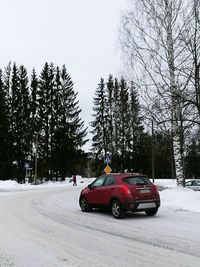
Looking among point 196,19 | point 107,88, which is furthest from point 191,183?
point 107,88

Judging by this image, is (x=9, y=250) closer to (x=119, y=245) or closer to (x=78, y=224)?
(x=119, y=245)

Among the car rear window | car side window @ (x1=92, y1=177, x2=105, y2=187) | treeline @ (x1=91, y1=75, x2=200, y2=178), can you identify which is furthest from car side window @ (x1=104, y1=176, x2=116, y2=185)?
treeline @ (x1=91, y1=75, x2=200, y2=178)

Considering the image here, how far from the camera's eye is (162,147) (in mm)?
23531

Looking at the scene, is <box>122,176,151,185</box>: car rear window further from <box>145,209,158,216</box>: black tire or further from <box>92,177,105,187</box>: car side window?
<box>92,177,105,187</box>: car side window

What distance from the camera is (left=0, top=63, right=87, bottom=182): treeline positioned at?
57406mm

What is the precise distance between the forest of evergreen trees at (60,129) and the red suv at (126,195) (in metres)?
40.2

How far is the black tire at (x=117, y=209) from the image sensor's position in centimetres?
1291

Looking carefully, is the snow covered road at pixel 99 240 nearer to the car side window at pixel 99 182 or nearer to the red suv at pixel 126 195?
the red suv at pixel 126 195

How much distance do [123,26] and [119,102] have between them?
42.7 m

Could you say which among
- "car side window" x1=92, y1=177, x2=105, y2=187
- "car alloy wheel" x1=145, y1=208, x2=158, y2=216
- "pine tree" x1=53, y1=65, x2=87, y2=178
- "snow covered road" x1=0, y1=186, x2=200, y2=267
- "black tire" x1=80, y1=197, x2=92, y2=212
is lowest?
"snow covered road" x1=0, y1=186, x2=200, y2=267

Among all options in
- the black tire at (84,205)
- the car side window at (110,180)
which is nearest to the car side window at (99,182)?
the car side window at (110,180)

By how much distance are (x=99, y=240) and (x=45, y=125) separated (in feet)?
166

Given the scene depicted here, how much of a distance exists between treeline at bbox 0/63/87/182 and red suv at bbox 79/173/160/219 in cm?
4329

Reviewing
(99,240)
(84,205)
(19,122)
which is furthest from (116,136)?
(99,240)
